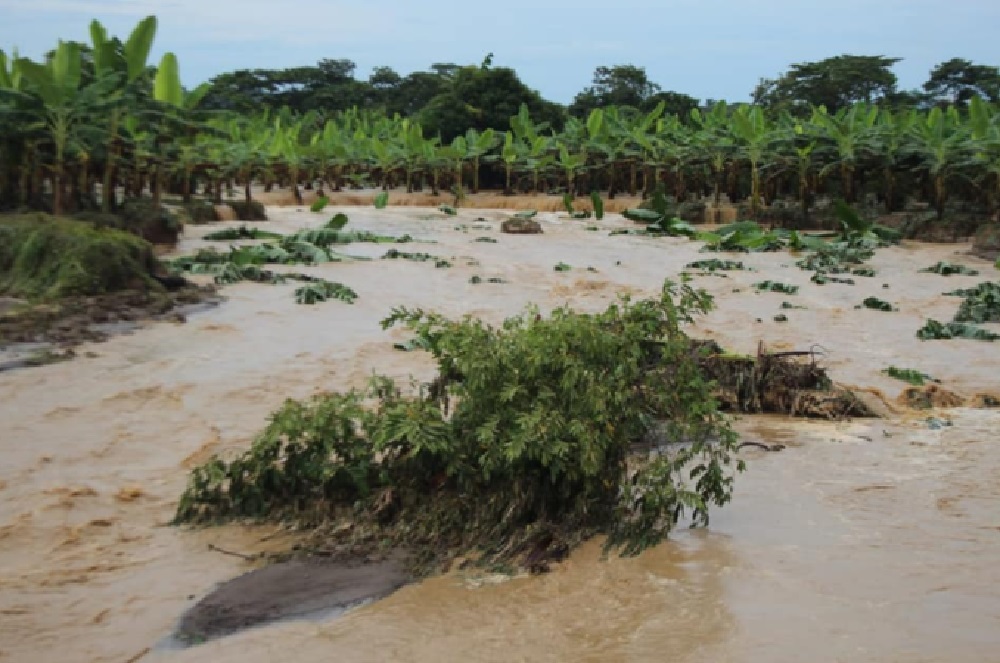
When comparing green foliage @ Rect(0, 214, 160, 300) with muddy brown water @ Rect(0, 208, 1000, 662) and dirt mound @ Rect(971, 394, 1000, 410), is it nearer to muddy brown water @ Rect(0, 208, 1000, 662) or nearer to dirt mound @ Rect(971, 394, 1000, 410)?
muddy brown water @ Rect(0, 208, 1000, 662)

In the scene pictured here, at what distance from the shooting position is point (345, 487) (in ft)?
15.6

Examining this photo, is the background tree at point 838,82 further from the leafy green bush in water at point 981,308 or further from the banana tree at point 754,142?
the leafy green bush in water at point 981,308

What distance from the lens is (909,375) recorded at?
305 inches

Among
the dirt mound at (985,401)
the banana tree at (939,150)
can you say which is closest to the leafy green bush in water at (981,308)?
the dirt mound at (985,401)

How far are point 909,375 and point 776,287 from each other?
15.8 feet

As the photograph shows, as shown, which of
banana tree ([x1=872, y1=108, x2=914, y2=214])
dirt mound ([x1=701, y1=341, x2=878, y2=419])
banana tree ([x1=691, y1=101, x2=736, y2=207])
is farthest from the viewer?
banana tree ([x1=691, y1=101, x2=736, y2=207])

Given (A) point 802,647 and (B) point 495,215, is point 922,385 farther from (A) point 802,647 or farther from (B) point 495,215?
(B) point 495,215

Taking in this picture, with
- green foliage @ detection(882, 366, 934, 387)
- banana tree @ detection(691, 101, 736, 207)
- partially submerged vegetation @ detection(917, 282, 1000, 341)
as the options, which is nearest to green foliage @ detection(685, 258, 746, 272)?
partially submerged vegetation @ detection(917, 282, 1000, 341)

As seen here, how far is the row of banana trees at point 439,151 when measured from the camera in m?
13.6

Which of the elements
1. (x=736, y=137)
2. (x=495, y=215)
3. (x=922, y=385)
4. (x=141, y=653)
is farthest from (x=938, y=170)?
(x=141, y=653)

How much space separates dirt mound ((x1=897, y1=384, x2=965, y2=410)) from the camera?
6855 mm

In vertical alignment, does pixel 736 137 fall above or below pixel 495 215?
above

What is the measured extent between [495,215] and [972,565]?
20.3m

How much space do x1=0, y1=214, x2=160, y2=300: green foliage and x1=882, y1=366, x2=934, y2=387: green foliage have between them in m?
7.06
